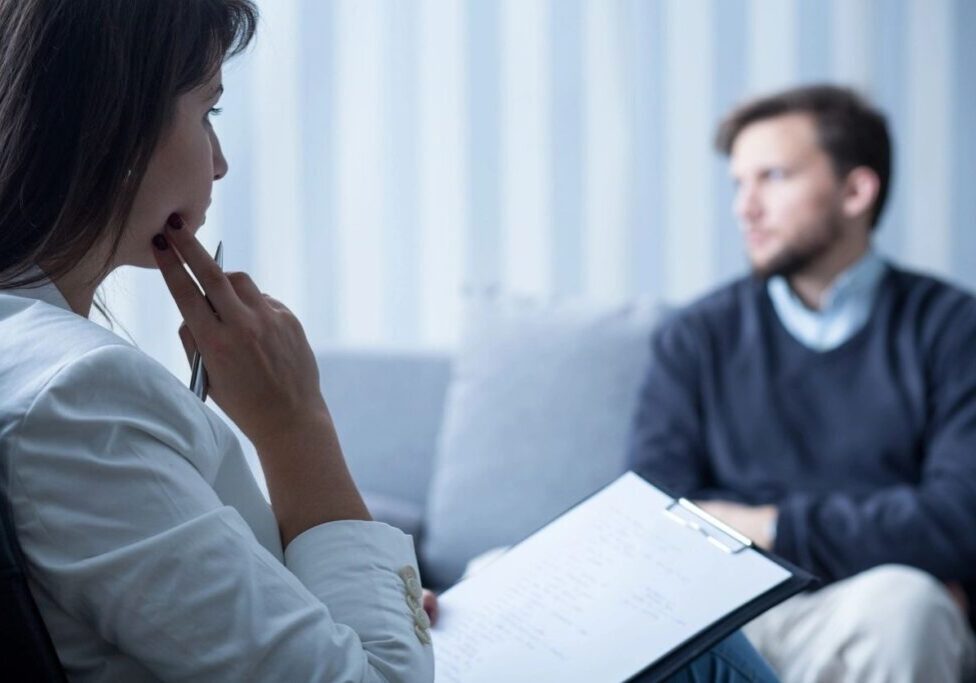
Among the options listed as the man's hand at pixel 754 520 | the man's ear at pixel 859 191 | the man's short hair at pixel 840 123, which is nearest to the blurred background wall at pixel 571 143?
the man's short hair at pixel 840 123

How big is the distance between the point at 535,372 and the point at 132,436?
5.14ft

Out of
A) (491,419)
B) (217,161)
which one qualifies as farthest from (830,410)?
(217,161)

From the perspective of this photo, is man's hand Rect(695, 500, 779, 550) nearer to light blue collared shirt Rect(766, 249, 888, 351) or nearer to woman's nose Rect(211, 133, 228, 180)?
light blue collared shirt Rect(766, 249, 888, 351)

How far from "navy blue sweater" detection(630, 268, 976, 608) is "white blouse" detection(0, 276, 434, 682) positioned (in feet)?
4.42

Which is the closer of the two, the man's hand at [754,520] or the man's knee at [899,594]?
the man's knee at [899,594]

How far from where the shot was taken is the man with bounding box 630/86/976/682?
66.7 inches

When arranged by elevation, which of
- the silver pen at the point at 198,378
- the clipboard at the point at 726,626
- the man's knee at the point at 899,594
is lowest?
the man's knee at the point at 899,594

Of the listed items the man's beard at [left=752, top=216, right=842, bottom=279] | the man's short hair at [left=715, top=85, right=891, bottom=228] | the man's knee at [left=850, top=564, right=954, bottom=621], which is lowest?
the man's knee at [left=850, top=564, right=954, bottom=621]

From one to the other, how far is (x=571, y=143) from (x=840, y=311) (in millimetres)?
902

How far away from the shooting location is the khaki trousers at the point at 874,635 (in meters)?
1.60

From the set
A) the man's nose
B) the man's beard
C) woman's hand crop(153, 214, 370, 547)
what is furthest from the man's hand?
woman's hand crop(153, 214, 370, 547)

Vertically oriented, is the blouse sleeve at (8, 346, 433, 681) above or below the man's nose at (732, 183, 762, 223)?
above

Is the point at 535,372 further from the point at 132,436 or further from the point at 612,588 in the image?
the point at 132,436

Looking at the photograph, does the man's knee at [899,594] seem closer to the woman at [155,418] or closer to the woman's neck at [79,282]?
the woman at [155,418]
